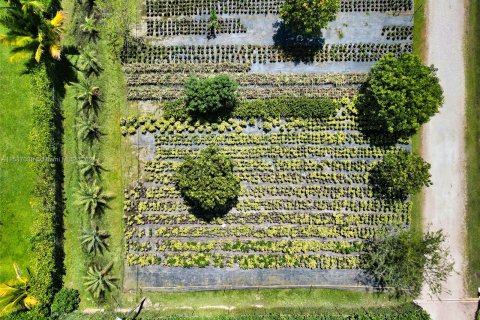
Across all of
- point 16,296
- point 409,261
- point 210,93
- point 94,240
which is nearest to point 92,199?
point 94,240

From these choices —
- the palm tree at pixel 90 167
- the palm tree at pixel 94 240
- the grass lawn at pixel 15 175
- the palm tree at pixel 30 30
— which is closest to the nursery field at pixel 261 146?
the palm tree at pixel 94 240

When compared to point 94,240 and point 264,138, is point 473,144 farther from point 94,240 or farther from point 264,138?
point 94,240

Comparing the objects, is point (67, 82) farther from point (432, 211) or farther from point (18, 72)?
point (432, 211)

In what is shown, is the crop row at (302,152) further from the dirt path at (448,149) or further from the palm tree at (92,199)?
the palm tree at (92,199)

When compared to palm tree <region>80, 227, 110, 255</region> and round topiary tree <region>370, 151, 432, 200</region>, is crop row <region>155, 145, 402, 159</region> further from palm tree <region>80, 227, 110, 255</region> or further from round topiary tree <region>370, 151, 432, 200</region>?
palm tree <region>80, 227, 110, 255</region>

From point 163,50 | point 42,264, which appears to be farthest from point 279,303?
point 163,50
